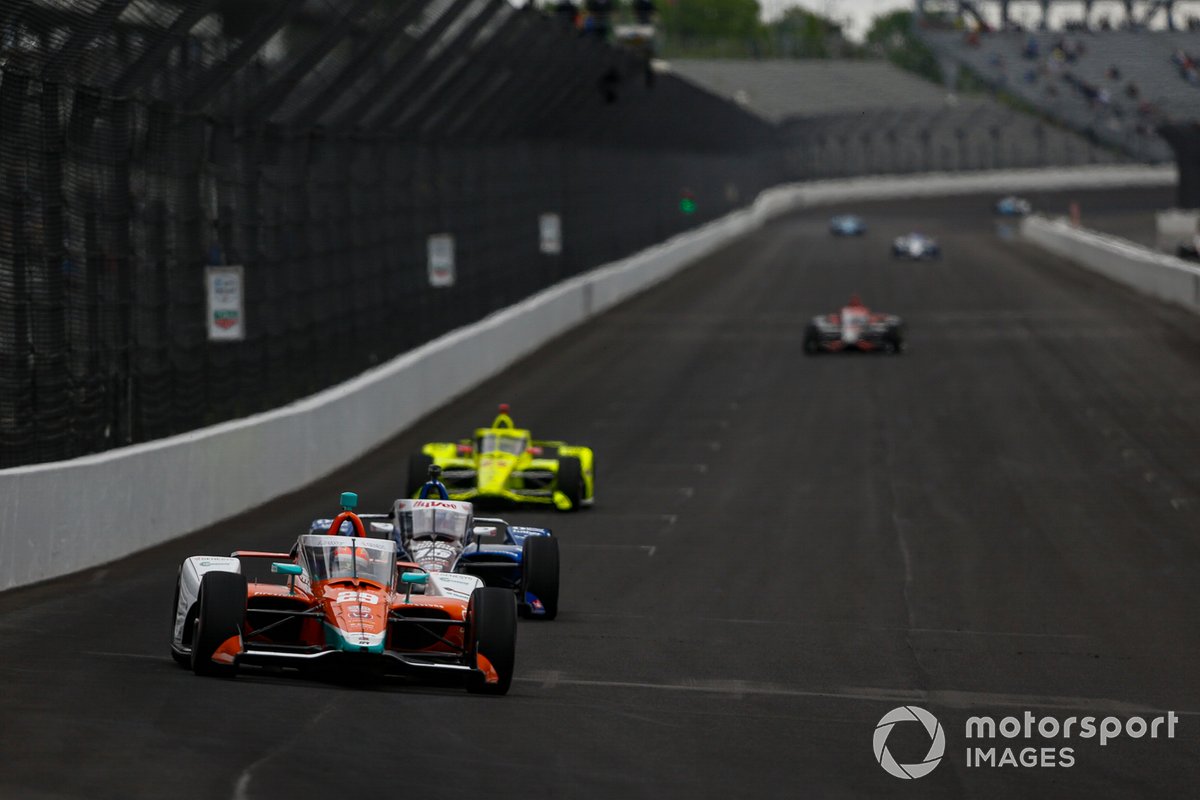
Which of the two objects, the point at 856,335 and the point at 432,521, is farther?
the point at 856,335

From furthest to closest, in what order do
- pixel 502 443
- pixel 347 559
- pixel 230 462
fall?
pixel 502 443 < pixel 230 462 < pixel 347 559

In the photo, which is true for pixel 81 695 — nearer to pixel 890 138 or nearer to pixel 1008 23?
pixel 890 138

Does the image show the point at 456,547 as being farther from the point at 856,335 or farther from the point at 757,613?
the point at 856,335

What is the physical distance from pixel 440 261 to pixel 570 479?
10165mm

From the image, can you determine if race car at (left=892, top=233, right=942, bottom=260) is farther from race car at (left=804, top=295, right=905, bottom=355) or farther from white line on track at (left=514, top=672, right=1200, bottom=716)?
white line on track at (left=514, top=672, right=1200, bottom=716)

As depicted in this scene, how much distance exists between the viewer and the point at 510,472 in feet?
63.8

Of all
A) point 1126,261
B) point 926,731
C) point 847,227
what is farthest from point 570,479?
point 847,227

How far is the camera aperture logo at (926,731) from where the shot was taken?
907 centimetres

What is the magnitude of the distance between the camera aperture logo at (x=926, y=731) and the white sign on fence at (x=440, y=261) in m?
18.8

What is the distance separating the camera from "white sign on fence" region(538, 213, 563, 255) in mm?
38594

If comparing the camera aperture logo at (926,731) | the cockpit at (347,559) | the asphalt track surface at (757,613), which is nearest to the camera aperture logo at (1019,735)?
the camera aperture logo at (926,731)

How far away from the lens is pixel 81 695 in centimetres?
966

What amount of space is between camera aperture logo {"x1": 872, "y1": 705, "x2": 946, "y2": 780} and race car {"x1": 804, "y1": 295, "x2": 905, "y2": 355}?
84.9 ft

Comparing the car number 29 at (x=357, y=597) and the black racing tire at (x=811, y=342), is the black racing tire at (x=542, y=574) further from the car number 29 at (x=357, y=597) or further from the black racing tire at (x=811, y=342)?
the black racing tire at (x=811, y=342)
